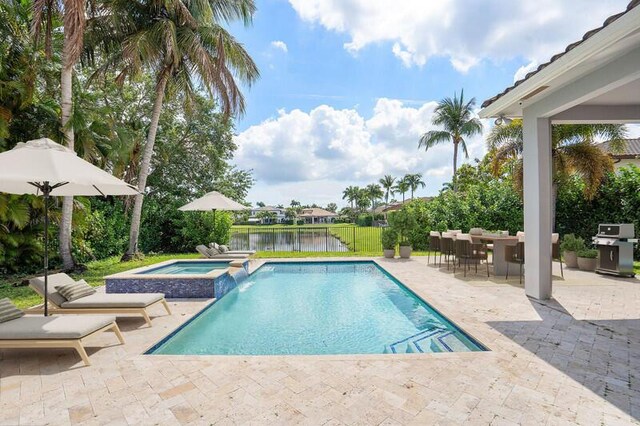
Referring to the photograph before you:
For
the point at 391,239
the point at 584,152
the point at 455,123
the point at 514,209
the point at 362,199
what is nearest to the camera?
the point at 584,152

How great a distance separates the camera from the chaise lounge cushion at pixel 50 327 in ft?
12.4

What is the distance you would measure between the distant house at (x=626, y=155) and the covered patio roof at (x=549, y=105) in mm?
9669

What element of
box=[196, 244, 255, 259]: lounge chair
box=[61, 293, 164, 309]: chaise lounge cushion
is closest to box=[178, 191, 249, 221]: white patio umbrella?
box=[196, 244, 255, 259]: lounge chair

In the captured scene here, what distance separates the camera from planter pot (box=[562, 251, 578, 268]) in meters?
9.98

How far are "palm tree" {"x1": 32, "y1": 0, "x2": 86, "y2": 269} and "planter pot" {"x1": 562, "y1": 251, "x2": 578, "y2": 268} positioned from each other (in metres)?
14.7

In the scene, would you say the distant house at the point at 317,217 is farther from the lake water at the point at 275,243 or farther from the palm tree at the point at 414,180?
the lake water at the point at 275,243

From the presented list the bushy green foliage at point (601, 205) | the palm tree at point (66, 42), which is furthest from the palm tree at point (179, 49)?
the bushy green foliage at point (601, 205)

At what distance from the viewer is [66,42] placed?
27.4 ft

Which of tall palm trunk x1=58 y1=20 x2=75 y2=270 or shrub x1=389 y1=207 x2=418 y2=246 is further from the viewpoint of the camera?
shrub x1=389 y1=207 x2=418 y2=246

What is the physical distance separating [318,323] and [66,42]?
9.31 metres

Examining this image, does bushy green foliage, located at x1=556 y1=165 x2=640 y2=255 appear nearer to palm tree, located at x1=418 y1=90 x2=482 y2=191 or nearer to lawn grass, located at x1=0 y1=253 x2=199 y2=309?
palm tree, located at x1=418 y1=90 x2=482 y2=191

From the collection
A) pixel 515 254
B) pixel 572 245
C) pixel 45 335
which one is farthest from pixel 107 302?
pixel 572 245

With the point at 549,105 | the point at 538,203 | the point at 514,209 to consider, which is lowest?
the point at 538,203

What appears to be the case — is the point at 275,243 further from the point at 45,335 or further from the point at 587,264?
the point at 45,335
